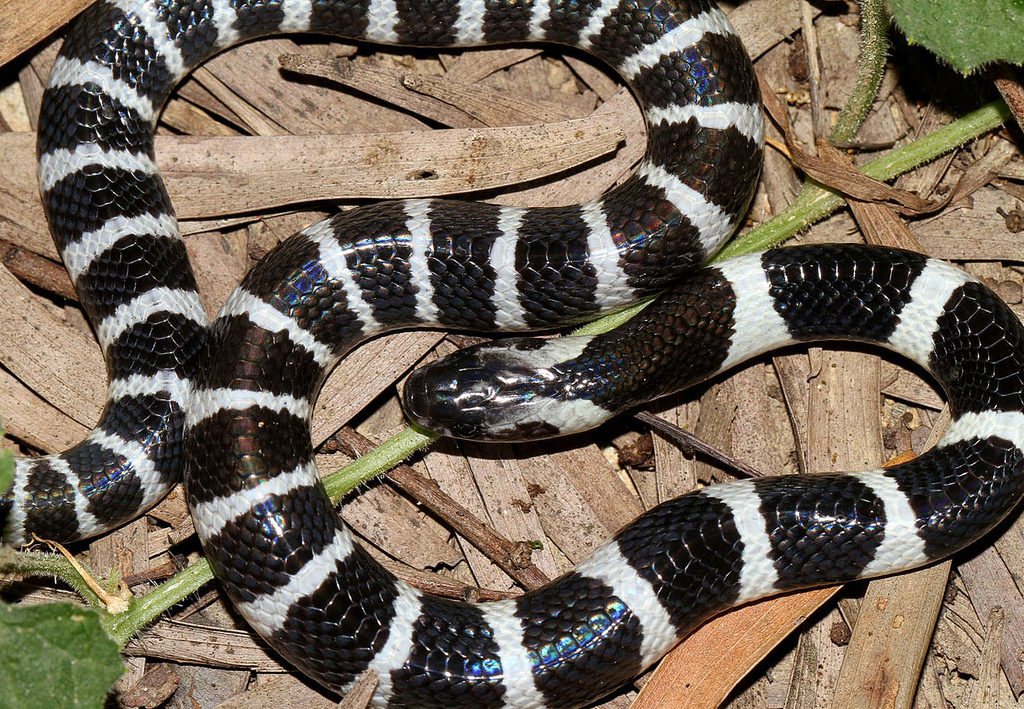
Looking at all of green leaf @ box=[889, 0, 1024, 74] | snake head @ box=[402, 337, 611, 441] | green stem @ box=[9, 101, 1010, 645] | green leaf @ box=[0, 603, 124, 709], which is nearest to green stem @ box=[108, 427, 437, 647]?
green stem @ box=[9, 101, 1010, 645]

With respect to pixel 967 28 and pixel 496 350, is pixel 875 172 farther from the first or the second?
pixel 496 350

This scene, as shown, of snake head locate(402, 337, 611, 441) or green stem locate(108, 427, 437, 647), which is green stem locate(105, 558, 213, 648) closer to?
green stem locate(108, 427, 437, 647)

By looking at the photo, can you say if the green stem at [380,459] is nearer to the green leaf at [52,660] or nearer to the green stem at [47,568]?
the green stem at [47,568]

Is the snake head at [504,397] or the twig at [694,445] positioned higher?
the snake head at [504,397]

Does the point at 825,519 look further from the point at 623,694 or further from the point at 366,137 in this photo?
the point at 366,137

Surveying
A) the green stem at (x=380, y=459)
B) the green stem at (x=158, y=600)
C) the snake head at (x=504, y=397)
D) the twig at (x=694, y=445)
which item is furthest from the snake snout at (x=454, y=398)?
the green stem at (x=158, y=600)
